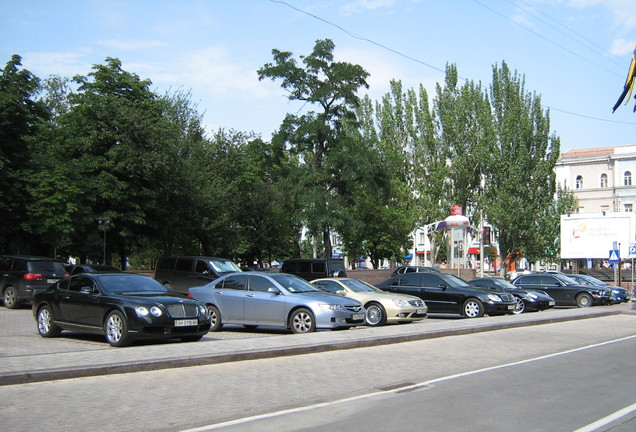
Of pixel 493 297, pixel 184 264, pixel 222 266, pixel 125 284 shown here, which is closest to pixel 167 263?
pixel 184 264

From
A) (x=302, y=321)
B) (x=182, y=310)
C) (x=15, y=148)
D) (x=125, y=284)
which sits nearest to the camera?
(x=182, y=310)

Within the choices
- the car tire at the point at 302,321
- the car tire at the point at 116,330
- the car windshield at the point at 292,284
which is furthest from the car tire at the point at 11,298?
the car tire at the point at 302,321

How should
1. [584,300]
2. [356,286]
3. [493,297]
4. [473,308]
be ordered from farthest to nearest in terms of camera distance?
1. [584,300]
2. [493,297]
3. [473,308]
4. [356,286]

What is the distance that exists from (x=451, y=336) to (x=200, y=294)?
21.3ft

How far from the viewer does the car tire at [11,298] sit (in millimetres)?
22484

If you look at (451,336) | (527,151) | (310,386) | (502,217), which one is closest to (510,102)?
(527,151)

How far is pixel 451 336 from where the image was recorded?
1595 centimetres

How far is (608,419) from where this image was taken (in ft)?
22.9

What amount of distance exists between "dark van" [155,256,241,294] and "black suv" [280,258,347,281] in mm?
7612

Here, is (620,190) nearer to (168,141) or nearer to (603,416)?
(168,141)

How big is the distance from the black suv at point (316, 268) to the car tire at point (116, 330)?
18.6m

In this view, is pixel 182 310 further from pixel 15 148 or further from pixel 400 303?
pixel 15 148

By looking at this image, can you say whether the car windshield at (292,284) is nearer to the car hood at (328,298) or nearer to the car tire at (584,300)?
the car hood at (328,298)

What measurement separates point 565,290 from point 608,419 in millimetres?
23826
